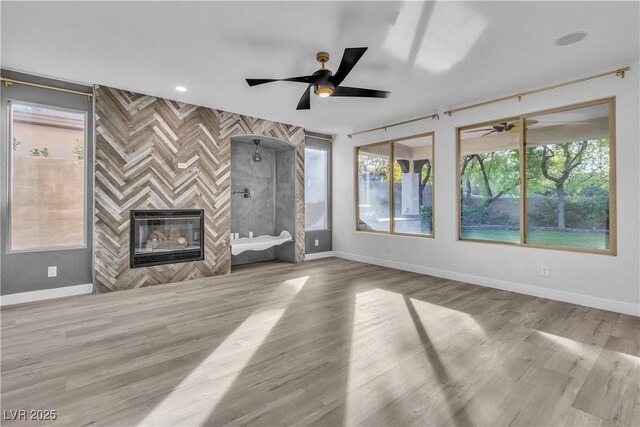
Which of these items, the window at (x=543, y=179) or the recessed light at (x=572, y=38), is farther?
the window at (x=543, y=179)

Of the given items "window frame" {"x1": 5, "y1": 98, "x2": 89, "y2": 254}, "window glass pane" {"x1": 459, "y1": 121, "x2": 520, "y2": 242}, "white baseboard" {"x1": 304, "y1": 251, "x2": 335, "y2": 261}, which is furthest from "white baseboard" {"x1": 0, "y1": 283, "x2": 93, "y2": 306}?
"window glass pane" {"x1": 459, "y1": 121, "x2": 520, "y2": 242}

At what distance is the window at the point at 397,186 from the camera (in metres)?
5.57

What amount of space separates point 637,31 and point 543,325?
114 inches

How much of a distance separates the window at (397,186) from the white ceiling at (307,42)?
4.92 feet

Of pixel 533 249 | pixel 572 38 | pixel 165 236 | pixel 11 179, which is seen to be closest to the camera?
pixel 572 38

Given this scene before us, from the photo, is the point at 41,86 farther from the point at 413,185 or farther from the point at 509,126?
the point at 509,126

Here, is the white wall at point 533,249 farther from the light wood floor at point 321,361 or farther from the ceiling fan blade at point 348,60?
the ceiling fan blade at point 348,60

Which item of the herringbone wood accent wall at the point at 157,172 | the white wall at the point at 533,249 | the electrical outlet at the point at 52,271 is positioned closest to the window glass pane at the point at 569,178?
the white wall at the point at 533,249

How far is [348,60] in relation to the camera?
2.84 metres

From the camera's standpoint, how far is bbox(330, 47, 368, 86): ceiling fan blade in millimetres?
2658

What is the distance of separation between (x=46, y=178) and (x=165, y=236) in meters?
1.63

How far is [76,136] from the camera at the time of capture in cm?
425

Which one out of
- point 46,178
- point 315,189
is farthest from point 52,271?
point 315,189

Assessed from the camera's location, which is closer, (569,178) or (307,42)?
(307,42)
